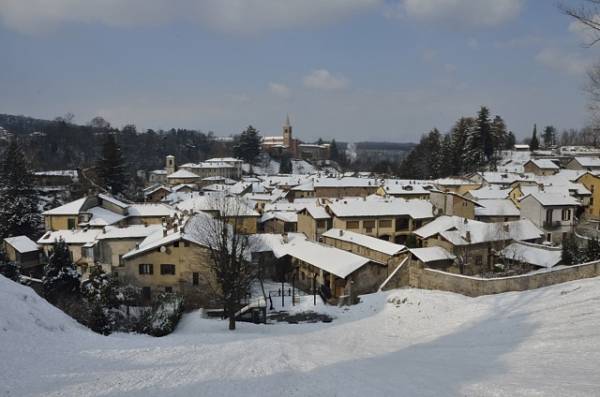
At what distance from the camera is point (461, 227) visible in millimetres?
35156

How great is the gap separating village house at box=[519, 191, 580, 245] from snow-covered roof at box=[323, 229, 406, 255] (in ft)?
57.3

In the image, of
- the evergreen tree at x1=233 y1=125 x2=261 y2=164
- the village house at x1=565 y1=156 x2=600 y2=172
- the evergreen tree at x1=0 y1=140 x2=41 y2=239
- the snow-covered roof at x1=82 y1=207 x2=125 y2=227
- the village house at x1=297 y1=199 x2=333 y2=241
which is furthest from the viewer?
the evergreen tree at x1=233 y1=125 x2=261 y2=164

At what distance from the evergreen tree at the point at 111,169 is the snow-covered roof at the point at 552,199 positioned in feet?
173

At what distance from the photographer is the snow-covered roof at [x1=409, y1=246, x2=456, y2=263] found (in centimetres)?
2999

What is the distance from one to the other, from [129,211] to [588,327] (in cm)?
4375

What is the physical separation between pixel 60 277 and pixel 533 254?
3323 cm

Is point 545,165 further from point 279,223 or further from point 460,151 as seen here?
point 279,223

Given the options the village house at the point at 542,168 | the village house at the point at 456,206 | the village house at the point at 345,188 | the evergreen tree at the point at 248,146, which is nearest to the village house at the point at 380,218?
the village house at the point at 456,206

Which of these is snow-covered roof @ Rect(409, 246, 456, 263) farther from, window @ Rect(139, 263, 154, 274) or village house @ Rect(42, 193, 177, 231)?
village house @ Rect(42, 193, 177, 231)

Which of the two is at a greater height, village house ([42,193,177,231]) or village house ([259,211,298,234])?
village house ([42,193,177,231])

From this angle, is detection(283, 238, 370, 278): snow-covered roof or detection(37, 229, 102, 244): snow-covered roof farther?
detection(37, 229, 102, 244): snow-covered roof

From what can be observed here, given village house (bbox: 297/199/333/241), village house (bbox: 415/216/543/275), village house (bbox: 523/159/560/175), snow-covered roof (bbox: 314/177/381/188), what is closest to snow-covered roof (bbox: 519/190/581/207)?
village house (bbox: 415/216/543/275)

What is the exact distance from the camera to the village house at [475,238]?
32438 millimetres

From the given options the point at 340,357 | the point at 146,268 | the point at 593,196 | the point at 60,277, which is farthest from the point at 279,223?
the point at 593,196
